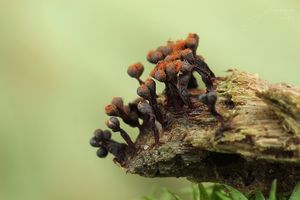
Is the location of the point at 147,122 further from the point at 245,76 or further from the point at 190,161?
the point at 245,76

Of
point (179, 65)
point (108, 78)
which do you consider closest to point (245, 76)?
point (179, 65)

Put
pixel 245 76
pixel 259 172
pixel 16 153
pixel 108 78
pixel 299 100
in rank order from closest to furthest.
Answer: pixel 299 100
pixel 259 172
pixel 245 76
pixel 16 153
pixel 108 78

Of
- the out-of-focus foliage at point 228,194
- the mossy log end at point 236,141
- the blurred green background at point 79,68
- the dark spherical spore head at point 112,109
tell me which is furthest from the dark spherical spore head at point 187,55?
the blurred green background at point 79,68

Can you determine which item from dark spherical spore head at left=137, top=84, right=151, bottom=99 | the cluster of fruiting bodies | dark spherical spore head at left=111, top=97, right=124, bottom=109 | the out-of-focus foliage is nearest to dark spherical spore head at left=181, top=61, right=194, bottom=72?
the cluster of fruiting bodies

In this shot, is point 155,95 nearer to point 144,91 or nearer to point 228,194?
point 144,91

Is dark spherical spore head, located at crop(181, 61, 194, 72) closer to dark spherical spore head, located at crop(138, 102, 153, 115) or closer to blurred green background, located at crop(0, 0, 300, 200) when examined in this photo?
dark spherical spore head, located at crop(138, 102, 153, 115)

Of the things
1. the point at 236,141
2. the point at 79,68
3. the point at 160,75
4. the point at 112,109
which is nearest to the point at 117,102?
the point at 112,109

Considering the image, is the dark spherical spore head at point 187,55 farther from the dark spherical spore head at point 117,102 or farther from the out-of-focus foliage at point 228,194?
the out-of-focus foliage at point 228,194
